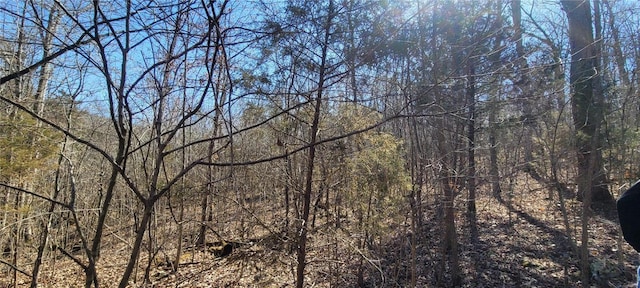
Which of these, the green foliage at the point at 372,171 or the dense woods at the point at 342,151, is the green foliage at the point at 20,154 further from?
Answer: the green foliage at the point at 372,171

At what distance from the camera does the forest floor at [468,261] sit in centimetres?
550

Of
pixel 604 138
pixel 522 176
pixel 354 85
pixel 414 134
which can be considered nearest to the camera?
pixel 354 85

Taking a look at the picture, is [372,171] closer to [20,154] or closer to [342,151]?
[342,151]

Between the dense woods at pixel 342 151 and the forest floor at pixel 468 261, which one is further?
the forest floor at pixel 468 261

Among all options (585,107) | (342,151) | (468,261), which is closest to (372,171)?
(342,151)

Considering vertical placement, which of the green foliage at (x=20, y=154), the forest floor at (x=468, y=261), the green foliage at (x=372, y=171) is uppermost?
the green foliage at (x=20, y=154)

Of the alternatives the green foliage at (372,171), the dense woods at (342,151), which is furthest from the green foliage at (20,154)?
the green foliage at (372,171)

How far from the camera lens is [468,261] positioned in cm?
658

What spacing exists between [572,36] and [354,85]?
24.3ft

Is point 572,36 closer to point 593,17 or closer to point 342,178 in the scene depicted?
point 593,17

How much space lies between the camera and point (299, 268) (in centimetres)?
338

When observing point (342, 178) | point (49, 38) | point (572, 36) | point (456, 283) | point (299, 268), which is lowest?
point (456, 283)

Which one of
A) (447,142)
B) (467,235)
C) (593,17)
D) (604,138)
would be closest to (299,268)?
(447,142)

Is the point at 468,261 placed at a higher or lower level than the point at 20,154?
lower
